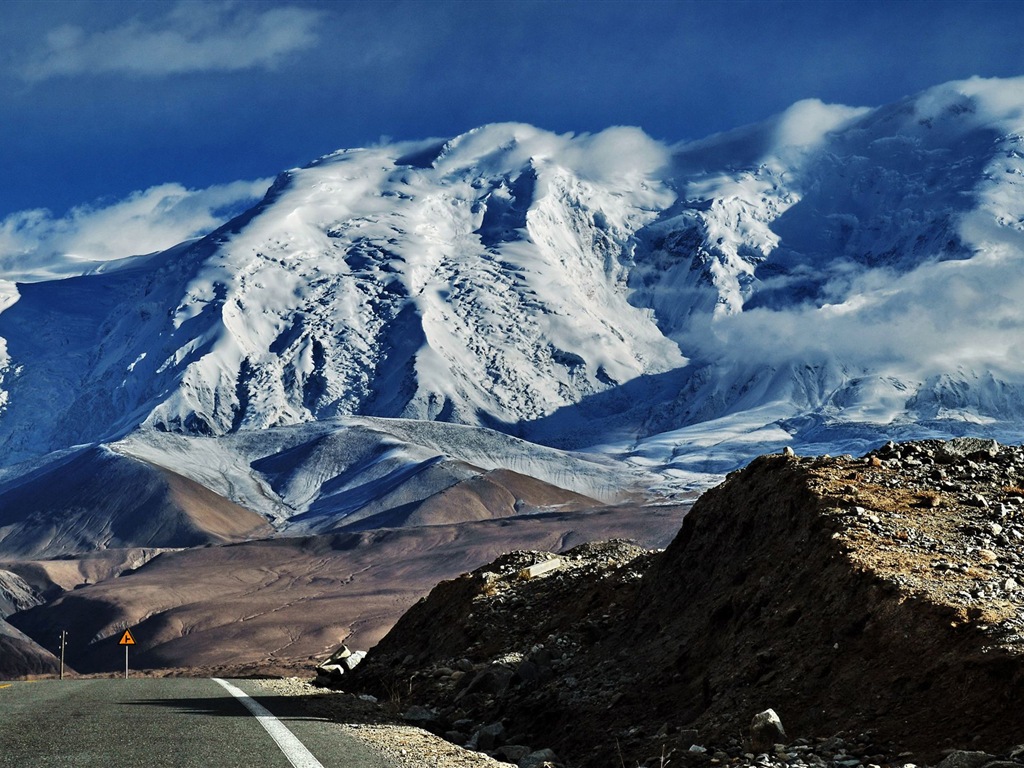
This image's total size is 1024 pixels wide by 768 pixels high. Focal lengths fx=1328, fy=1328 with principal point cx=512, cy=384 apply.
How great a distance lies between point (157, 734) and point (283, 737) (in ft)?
3.82

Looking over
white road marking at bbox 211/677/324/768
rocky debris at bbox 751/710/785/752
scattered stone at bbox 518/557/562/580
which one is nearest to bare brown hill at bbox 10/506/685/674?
scattered stone at bbox 518/557/562/580

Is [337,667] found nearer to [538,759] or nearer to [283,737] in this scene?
[538,759]

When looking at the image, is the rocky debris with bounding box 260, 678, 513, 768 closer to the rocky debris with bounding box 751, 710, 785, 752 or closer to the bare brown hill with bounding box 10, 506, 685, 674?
the rocky debris with bounding box 751, 710, 785, 752

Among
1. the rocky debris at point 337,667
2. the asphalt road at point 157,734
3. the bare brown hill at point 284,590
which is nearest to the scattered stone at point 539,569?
the rocky debris at point 337,667

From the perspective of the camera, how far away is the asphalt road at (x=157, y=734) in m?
10.7

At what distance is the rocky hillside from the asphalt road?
266cm

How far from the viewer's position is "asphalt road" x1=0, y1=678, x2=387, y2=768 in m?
10.7

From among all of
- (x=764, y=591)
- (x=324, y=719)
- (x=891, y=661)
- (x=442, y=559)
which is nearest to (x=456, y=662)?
(x=324, y=719)

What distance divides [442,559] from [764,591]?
506 ft

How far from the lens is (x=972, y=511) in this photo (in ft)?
50.2

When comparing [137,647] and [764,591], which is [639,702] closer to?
[764,591]

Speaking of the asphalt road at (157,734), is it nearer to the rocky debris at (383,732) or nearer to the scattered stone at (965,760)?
the rocky debris at (383,732)

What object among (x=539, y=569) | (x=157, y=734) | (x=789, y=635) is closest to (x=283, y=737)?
(x=157, y=734)

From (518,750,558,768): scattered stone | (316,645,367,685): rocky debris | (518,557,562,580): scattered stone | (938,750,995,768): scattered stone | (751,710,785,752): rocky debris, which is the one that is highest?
(938,750,995,768): scattered stone
